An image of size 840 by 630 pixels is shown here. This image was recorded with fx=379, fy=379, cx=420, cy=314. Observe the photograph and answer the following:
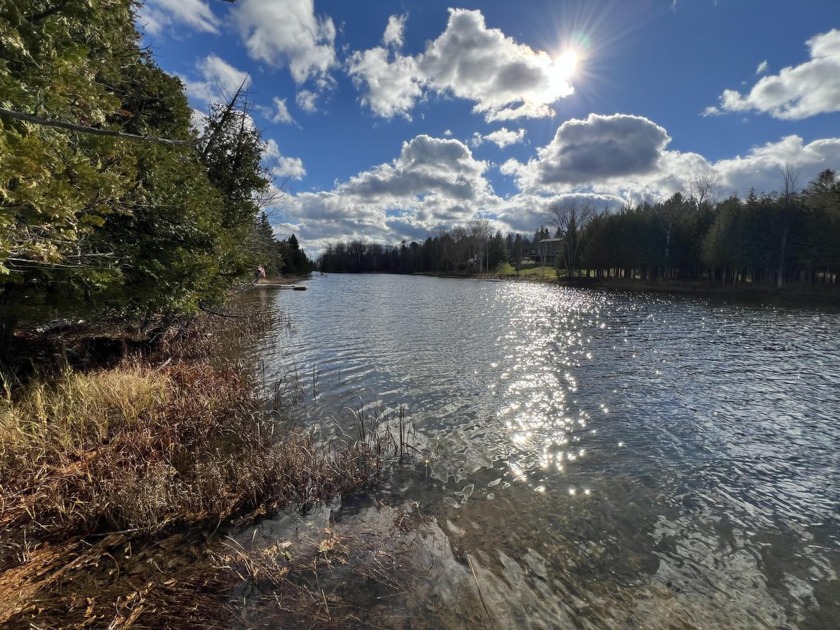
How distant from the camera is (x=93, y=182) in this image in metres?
5.52

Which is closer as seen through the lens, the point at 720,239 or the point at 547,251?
the point at 720,239

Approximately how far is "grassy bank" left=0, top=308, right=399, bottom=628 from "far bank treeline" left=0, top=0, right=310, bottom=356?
1973mm

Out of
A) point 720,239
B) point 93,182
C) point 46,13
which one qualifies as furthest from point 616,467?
point 720,239

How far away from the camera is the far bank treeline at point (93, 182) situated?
422cm

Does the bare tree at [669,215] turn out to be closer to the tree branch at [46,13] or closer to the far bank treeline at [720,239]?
the far bank treeline at [720,239]

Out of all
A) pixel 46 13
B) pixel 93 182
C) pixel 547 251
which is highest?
pixel 547 251

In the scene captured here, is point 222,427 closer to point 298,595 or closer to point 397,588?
point 298,595

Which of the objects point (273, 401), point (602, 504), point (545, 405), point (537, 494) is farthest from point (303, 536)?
point (545, 405)

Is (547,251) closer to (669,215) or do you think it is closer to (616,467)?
(669,215)

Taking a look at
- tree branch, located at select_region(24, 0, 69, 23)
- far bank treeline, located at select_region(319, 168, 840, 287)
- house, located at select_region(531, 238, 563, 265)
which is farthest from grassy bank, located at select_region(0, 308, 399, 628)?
house, located at select_region(531, 238, 563, 265)

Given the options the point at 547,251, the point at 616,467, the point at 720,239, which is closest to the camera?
the point at 616,467

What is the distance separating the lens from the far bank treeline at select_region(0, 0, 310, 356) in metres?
4.22

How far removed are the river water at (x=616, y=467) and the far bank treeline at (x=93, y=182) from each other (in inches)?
185

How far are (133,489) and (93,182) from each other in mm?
4372
